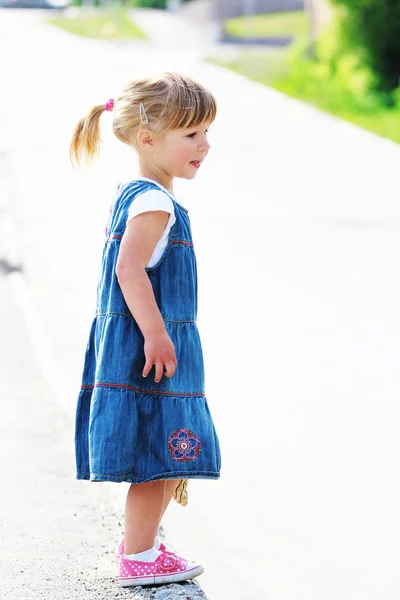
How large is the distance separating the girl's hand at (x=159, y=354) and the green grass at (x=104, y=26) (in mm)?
29955

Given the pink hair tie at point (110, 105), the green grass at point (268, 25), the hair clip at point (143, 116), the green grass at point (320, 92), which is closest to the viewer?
the hair clip at point (143, 116)

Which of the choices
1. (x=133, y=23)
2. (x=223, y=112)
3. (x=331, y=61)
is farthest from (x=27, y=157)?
(x=133, y=23)

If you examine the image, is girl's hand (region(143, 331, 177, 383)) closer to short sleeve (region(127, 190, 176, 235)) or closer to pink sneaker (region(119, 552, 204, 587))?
short sleeve (region(127, 190, 176, 235))

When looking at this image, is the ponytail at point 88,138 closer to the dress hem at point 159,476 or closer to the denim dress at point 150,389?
the denim dress at point 150,389

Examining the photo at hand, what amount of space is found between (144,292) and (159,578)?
0.78 metres

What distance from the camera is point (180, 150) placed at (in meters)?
2.81

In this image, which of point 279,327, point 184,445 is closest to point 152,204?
point 184,445

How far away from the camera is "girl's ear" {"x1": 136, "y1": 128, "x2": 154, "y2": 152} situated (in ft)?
9.21

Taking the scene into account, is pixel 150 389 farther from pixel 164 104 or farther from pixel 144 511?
pixel 164 104

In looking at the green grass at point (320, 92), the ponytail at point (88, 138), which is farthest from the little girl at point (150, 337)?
the green grass at point (320, 92)

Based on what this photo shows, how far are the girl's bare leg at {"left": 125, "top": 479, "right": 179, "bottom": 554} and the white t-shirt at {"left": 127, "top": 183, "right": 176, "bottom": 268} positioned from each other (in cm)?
59

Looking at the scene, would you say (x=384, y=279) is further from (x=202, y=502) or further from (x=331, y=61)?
(x=331, y=61)

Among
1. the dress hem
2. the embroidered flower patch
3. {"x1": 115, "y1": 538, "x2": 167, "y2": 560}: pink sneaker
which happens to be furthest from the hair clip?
{"x1": 115, "y1": 538, "x2": 167, "y2": 560}: pink sneaker

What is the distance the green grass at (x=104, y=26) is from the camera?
107ft
